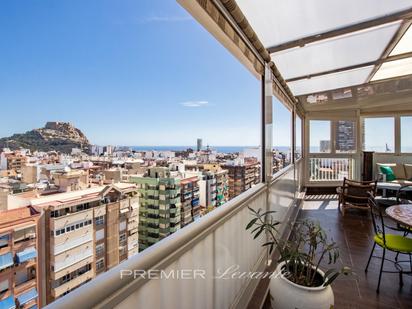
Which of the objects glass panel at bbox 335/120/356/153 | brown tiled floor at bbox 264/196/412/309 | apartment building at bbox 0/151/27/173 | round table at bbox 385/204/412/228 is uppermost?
glass panel at bbox 335/120/356/153

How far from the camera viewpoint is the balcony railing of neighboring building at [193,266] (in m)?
0.72

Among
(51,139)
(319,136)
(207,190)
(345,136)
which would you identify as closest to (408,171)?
(345,136)

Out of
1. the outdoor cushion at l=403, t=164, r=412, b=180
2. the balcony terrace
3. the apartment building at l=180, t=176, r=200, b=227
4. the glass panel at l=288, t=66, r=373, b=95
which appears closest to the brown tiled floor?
the balcony terrace

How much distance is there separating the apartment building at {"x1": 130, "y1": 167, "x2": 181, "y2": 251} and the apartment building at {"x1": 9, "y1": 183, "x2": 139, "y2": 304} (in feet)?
0.12

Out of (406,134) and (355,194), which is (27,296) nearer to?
(355,194)

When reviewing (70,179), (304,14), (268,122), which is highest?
(304,14)

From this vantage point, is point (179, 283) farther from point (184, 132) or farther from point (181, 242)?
point (184, 132)

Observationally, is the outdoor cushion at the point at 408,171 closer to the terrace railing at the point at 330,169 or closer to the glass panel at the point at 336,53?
the terrace railing at the point at 330,169

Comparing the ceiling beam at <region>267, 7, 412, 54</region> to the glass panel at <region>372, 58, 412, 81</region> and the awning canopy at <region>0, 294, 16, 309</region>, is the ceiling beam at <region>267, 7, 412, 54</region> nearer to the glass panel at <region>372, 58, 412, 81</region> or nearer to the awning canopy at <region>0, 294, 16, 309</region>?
the glass panel at <region>372, 58, 412, 81</region>

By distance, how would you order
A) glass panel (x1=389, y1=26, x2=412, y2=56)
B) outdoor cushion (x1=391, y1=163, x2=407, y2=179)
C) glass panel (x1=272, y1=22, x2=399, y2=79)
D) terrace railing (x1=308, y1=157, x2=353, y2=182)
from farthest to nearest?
terrace railing (x1=308, y1=157, x2=353, y2=182)
outdoor cushion (x1=391, y1=163, x2=407, y2=179)
glass panel (x1=389, y1=26, x2=412, y2=56)
glass panel (x1=272, y1=22, x2=399, y2=79)

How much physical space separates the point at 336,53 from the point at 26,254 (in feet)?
10.6

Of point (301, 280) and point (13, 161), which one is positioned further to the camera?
point (301, 280)

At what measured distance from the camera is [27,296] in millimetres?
594

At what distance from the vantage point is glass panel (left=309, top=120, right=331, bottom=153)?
7023mm
